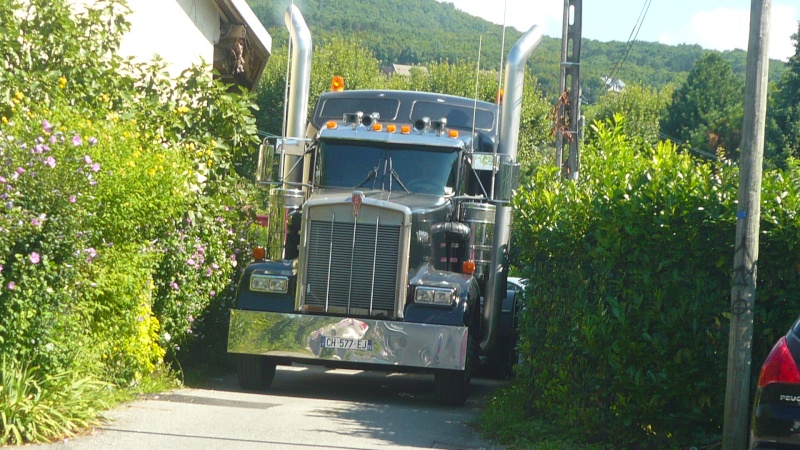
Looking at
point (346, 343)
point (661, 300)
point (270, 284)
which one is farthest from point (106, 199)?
point (661, 300)

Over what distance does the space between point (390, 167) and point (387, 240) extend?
1474 mm

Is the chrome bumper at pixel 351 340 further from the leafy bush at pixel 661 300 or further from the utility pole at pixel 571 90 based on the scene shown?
the utility pole at pixel 571 90

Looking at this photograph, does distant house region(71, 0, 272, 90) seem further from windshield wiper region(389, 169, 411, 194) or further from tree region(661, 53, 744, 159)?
tree region(661, 53, 744, 159)

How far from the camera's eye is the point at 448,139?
12.6 meters

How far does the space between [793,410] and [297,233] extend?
7.20 metres

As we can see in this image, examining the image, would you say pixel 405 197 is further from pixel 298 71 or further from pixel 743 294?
pixel 743 294

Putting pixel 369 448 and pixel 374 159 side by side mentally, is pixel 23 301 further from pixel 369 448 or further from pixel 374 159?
pixel 374 159

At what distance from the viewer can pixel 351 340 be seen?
11031 mm

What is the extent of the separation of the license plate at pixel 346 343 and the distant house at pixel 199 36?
5722 millimetres

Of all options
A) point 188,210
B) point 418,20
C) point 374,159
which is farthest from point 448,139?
point 418,20

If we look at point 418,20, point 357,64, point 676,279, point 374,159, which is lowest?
point 676,279

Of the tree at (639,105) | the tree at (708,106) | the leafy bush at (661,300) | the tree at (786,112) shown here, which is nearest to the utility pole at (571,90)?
the leafy bush at (661,300)

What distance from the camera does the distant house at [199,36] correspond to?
15.7m

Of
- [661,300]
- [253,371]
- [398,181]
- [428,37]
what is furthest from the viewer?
[428,37]
